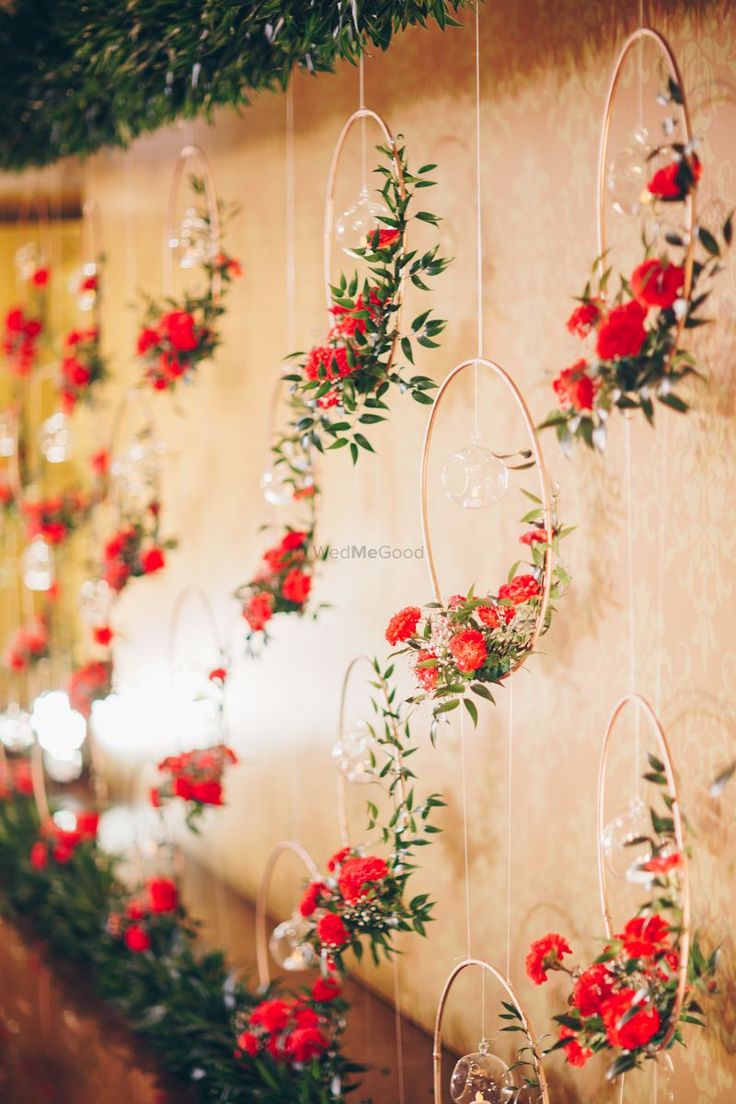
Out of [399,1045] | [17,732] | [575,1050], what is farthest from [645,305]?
[17,732]

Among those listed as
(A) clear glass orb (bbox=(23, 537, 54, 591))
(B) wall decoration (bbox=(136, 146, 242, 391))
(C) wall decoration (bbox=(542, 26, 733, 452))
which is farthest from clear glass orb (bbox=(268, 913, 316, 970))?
(A) clear glass orb (bbox=(23, 537, 54, 591))

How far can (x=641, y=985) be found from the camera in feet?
6.53

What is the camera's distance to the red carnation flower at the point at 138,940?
378 cm

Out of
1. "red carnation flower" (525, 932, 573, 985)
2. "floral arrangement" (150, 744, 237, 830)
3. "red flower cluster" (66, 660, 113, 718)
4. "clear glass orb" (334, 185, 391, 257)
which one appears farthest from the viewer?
"red flower cluster" (66, 660, 113, 718)

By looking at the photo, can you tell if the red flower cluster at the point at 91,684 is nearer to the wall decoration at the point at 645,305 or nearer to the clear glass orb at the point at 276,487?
the clear glass orb at the point at 276,487

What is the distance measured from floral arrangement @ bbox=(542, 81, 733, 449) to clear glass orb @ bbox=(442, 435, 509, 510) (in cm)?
20

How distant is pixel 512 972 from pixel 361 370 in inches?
61.6

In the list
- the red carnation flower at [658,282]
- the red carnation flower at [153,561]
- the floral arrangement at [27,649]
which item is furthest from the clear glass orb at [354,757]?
the floral arrangement at [27,649]

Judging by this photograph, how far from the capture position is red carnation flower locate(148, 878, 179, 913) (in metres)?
3.77

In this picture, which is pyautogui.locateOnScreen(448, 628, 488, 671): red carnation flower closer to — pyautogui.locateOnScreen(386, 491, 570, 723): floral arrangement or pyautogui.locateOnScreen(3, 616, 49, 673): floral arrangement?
pyautogui.locateOnScreen(386, 491, 570, 723): floral arrangement

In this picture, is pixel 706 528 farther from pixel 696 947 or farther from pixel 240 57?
pixel 240 57

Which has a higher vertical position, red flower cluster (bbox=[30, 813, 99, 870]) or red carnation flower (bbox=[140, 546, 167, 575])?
red carnation flower (bbox=[140, 546, 167, 575])

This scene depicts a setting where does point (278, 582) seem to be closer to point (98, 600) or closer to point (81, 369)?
point (98, 600)

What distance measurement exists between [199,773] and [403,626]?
51.1 inches
